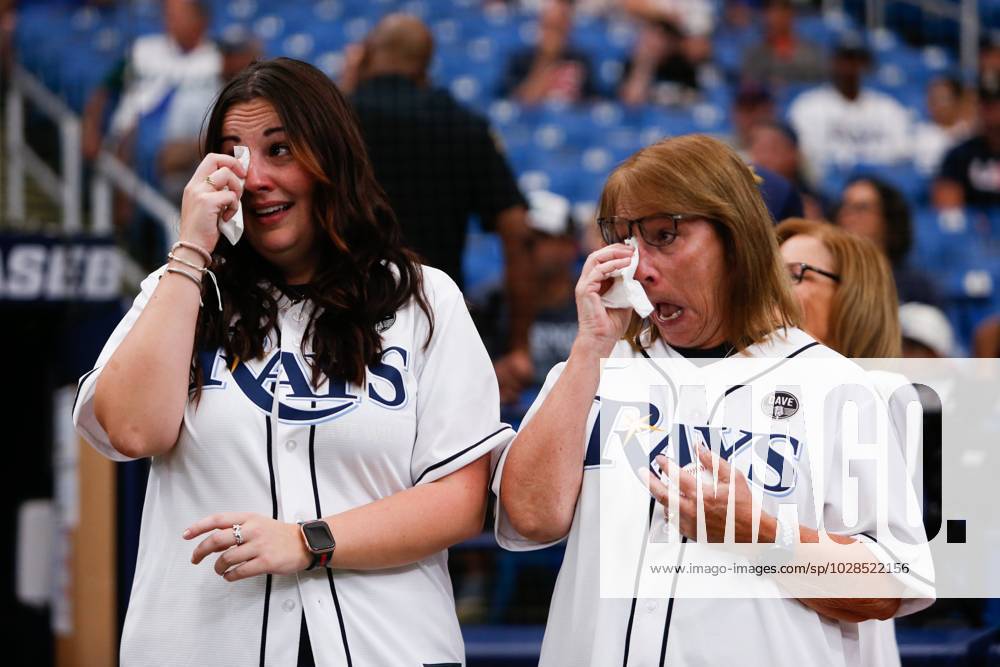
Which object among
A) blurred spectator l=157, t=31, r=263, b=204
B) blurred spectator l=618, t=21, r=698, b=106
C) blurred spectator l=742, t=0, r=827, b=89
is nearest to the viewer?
blurred spectator l=157, t=31, r=263, b=204

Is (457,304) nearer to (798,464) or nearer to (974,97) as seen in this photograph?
(798,464)

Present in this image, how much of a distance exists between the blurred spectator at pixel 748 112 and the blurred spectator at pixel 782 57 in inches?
25.2

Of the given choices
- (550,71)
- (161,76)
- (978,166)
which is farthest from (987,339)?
(161,76)

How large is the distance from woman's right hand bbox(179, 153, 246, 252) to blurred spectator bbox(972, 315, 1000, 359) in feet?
15.2

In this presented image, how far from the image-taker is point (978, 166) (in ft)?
24.7

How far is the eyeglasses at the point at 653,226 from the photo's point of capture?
1.90 meters

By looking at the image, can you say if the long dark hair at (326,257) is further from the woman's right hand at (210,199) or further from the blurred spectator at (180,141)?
the blurred spectator at (180,141)

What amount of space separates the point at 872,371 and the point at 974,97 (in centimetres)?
627

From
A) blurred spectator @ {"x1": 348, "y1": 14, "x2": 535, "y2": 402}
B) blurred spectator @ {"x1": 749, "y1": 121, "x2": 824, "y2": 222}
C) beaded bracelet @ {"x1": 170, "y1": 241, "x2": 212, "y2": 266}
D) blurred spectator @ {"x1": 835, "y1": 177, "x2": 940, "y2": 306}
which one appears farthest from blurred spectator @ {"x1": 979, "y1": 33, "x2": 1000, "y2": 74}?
beaded bracelet @ {"x1": 170, "y1": 241, "x2": 212, "y2": 266}

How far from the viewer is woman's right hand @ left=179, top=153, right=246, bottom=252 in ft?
6.03

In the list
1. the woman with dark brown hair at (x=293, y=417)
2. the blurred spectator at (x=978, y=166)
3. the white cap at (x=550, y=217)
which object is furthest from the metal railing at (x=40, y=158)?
the blurred spectator at (x=978, y=166)

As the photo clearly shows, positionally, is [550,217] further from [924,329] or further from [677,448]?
[677,448]

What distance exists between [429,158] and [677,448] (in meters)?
2.54

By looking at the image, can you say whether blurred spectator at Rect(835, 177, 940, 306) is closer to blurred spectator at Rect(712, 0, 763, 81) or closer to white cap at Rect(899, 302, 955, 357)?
white cap at Rect(899, 302, 955, 357)
